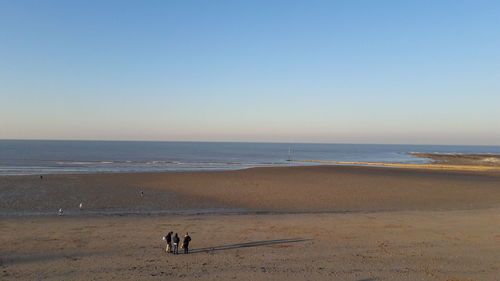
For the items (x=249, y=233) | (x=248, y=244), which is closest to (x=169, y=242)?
(x=248, y=244)

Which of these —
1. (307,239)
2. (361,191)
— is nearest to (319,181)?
(361,191)

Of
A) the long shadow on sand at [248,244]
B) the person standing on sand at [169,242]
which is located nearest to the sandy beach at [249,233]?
the long shadow on sand at [248,244]

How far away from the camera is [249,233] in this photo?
1864cm

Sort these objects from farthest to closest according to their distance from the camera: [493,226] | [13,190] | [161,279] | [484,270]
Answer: [13,190] → [493,226] → [484,270] → [161,279]

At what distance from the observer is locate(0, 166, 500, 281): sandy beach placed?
13.2 metres

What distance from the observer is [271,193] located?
33.8m

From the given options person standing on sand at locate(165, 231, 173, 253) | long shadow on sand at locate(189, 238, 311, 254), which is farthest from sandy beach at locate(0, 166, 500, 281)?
person standing on sand at locate(165, 231, 173, 253)

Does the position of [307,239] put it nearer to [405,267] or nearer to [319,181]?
[405,267]

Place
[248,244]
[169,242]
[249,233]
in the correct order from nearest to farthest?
[169,242]
[248,244]
[249,233]

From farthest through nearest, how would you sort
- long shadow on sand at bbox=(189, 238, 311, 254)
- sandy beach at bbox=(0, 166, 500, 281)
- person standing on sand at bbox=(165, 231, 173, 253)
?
1. long shadow on sand at bbox=(189, 238, 311, 254)
2. person standing on sand at bbox=(165, 231, 173, 253)
3. sandy beach at bbox=(0, 166, 500, 281)

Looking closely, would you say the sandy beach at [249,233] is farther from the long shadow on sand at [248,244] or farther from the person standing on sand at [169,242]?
the person standing on sand at [169,242]

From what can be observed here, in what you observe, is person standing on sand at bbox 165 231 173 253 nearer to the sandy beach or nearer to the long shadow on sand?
the sandy beach

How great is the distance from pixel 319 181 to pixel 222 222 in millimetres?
24499

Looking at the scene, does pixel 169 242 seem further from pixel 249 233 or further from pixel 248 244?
pixel 249 233
